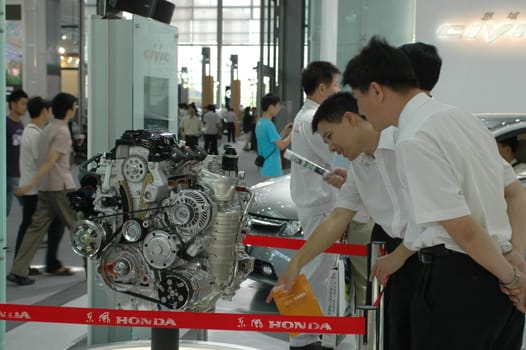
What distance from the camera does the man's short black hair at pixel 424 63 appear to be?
290 cm

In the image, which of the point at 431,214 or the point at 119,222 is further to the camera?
the point at 119,222

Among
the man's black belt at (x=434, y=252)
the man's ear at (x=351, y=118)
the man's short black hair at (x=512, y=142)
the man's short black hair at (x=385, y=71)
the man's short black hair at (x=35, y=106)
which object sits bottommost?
the man's black belt at (x=434, y=252)

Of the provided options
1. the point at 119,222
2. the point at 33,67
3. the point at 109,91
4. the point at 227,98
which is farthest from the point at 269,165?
the point at 227,98

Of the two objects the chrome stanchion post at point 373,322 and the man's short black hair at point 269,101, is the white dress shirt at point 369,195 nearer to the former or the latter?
the chrome stanchion post at point 373,322

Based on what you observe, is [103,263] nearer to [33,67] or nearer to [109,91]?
Answer: [109,91]

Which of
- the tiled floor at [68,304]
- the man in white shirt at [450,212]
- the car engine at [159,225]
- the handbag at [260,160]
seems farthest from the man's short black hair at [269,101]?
the man in white shirt at [450,212]

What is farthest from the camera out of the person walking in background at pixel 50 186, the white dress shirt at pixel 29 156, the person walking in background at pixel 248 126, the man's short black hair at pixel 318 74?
the person walking in background at pixel 248 126

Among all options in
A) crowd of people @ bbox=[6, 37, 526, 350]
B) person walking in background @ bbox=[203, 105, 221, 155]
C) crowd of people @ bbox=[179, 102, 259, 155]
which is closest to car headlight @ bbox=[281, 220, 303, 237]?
crowd of people @ bbox=[6, 37, 526, 350]

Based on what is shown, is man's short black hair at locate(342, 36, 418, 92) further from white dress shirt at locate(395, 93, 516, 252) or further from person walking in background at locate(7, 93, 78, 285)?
person walking in background at locate(7, 93, 78, 285)

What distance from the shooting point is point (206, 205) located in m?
2.57

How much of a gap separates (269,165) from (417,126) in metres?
5.30

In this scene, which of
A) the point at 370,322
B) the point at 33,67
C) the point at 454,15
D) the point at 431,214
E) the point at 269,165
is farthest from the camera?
the point at 33,67

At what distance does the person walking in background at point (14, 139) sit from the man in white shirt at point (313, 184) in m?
3.37

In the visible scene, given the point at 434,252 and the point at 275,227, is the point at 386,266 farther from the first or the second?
the point at 275,227
